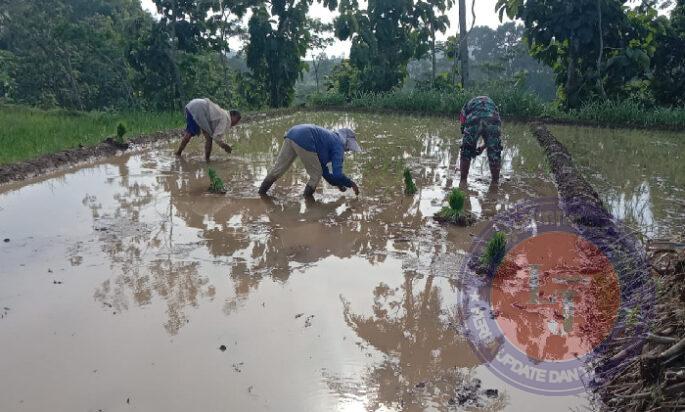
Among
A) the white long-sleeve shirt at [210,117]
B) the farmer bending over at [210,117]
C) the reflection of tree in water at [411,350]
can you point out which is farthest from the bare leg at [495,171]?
the white long-sleeve shirt at [210,117]

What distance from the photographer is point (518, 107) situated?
13516 mm

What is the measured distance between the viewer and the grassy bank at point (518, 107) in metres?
11.8

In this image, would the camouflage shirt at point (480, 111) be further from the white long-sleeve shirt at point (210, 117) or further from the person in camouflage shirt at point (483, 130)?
the white long-sleeve shirt at point (210, 117)

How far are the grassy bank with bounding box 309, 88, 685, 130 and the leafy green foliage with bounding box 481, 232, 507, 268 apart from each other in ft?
33.1

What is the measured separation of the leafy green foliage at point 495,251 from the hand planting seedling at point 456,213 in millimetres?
1059

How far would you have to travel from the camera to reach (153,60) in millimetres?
15641

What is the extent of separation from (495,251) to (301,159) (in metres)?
2.76

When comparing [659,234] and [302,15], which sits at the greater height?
[302,15]

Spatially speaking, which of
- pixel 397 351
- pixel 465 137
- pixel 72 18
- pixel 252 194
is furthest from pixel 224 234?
pixel 72 18

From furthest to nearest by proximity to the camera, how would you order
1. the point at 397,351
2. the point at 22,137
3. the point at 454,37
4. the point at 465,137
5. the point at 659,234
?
the point at 454,37
the point at 22,137
the point at 465,137
the point at 659,234
the point at 397,351

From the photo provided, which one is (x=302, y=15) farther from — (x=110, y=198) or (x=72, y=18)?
(x=110, y=198)

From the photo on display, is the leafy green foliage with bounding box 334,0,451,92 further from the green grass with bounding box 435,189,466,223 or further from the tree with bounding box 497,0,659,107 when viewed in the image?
the green grass with bounding box 435,189,466,223

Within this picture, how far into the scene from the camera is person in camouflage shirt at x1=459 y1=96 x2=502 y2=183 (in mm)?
6504

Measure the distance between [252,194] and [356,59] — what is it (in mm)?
12448
